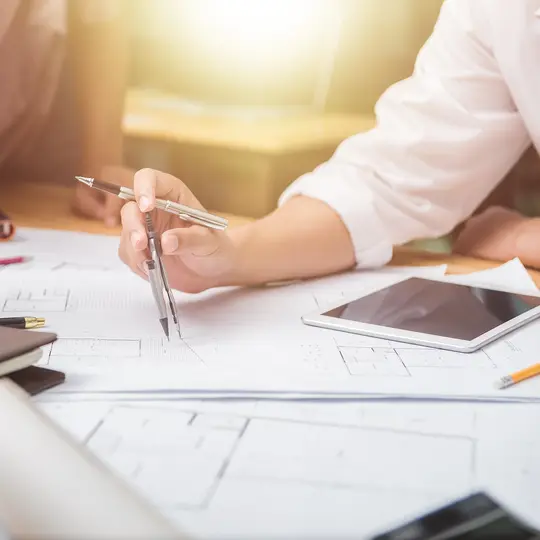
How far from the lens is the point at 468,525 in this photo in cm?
30

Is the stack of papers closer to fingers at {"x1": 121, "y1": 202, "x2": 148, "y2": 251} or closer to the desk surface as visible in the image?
fingers at {"x1": 121, "y1": 202, "x2": 148, "y2": 251}

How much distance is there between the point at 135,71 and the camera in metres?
0.99

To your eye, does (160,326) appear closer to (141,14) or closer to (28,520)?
(28,520)

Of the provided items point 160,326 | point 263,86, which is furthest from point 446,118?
point 160,326

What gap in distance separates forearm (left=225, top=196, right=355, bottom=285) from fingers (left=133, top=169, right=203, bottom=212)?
0.22 feet

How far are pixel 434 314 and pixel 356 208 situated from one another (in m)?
0.22

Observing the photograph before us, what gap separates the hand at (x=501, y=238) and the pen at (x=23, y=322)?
447 millimetres

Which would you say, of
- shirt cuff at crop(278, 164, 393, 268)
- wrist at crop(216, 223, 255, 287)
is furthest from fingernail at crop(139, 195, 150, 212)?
shirt cuff at crop(278, 164, 393, 268)

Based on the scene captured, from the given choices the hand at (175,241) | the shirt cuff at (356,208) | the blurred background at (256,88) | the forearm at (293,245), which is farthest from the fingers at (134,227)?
the blurred background at (256,88)

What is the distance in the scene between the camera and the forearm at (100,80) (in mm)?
986

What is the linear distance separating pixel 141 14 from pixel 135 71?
7 centimetres

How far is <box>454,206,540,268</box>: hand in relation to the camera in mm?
760

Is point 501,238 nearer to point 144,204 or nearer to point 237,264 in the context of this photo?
point 237,264

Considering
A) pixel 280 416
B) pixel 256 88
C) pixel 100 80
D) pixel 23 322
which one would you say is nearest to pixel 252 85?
pixel 256 88
